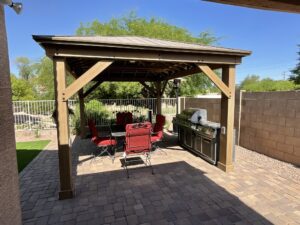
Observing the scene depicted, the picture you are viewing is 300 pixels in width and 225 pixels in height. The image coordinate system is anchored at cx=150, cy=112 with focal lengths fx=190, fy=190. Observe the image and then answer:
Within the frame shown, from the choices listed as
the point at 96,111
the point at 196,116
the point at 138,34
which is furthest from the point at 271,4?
the point at 138,34

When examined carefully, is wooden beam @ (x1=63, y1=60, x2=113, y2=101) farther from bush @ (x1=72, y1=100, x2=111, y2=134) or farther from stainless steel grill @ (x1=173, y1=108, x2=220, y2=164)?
bush @ (x1=72, y1=100, x2=111, y2=134)

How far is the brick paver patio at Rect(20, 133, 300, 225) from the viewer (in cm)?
291

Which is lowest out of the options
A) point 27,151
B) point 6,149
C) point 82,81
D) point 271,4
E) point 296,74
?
point 27,151

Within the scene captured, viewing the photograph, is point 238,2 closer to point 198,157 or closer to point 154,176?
point 154,176

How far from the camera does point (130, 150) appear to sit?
464 cm

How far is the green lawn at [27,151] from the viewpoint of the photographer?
5.46 metres

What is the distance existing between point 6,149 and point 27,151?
5.88 metres

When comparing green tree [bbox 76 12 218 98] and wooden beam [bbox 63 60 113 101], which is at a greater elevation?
green tree [bbox 76 12 218 98]

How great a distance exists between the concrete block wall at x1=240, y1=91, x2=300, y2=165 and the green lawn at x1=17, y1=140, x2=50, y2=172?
6.89 m

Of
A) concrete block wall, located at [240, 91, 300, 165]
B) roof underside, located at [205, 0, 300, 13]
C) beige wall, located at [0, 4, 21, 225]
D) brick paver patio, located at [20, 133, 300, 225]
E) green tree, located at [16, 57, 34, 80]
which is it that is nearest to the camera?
roof underside, located at [205, 0, 300, 13]

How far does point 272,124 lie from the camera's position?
5523 mm

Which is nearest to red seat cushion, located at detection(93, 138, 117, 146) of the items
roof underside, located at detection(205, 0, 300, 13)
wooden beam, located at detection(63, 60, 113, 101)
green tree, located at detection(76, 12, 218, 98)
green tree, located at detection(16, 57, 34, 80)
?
wooden beam, located at detection(63, 60, 113, 101)

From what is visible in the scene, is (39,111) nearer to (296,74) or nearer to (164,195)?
(164,195)

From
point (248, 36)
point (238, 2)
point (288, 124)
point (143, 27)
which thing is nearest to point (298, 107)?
point (288, 124)
